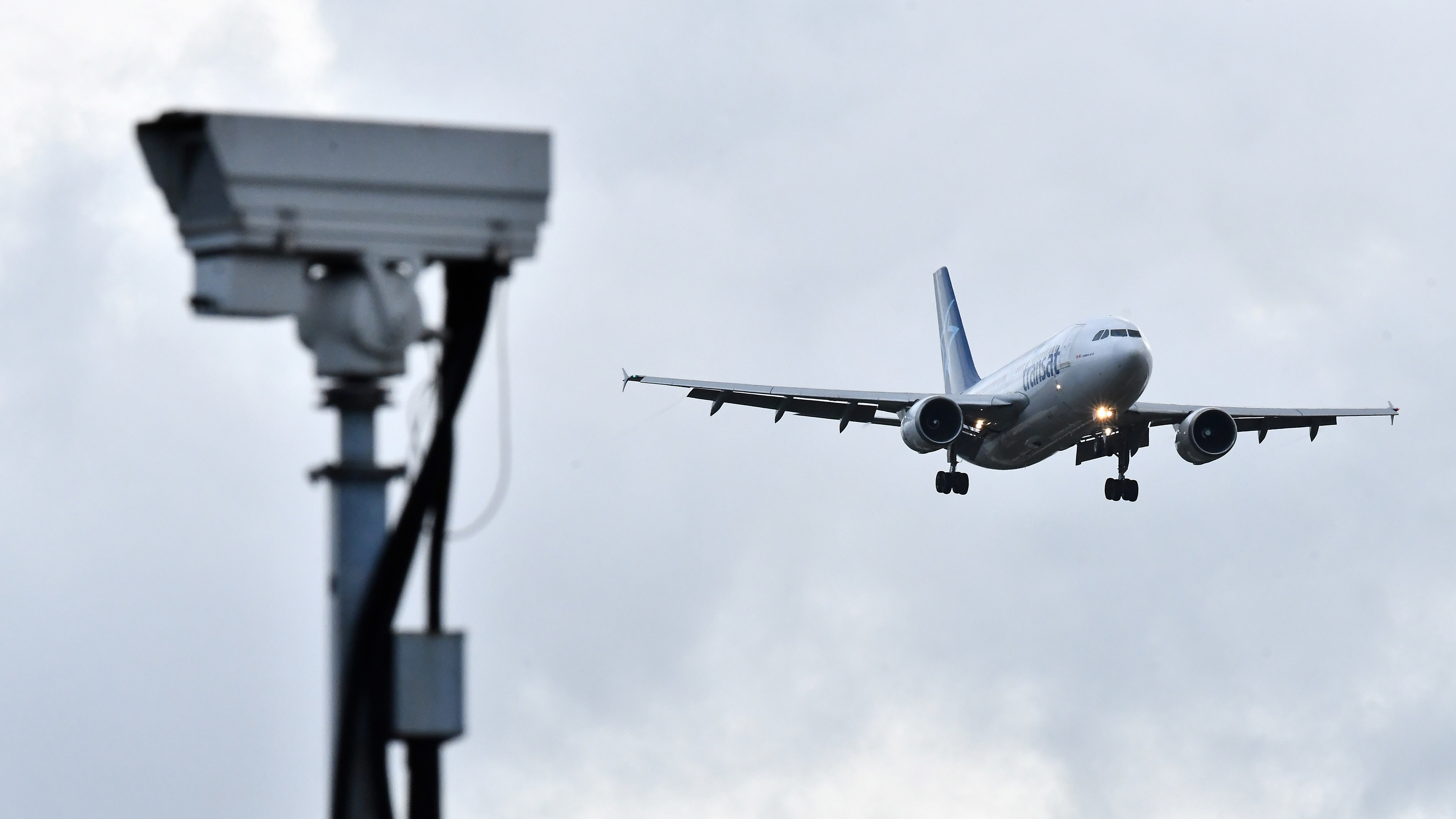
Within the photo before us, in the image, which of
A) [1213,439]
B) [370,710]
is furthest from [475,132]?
[1213,439]

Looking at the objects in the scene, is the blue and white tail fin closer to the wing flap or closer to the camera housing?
the wing flap

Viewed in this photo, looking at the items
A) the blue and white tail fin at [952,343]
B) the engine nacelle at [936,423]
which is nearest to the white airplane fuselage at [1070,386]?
the engine nacelle at [936,423]

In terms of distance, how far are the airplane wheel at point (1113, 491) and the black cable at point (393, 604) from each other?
4771 centimetres

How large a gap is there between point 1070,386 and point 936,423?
521cm

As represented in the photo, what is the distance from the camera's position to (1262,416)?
5781 cm

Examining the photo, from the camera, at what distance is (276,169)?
1111 centimetres

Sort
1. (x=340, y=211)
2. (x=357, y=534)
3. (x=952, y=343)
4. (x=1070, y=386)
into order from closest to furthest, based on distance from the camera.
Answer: (x=340, y=211), (x=357, y=534), (x=1070, y=386), (x=952, y=343)

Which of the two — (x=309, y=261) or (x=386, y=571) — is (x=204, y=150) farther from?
(x=386, y=571)

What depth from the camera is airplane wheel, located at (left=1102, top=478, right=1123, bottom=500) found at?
190 feet

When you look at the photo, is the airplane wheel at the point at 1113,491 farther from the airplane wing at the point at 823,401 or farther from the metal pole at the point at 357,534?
the metal pole at the point at 357,534

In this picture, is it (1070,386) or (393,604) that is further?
(1070,386)

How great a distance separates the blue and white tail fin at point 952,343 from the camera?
71062 mm

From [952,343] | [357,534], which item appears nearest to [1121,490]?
[952,343]

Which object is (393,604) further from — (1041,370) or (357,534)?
(1041,370)
